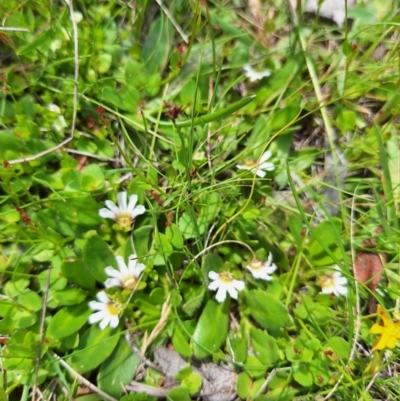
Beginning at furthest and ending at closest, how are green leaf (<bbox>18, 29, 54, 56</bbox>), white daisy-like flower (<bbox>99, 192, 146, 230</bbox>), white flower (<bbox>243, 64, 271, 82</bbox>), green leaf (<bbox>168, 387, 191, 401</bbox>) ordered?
white flower (<bbox>243, 64, 271, 82</bbox>), green leaf (<bbox>18, 29, 54, 56</bbox>), white daisy-like flower (<bbox>99, 192, 146, 230</bbox>), green leaf (<bbox>168, 387, 191, 401</bbox>)

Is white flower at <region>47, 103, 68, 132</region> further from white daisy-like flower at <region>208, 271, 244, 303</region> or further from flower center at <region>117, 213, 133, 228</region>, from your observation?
white daisy-like flower at <region>208, 271, 244, 303</region>

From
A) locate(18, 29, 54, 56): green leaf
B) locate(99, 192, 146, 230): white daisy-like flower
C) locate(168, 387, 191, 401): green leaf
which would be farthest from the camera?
locate(18, 29, 54, 56): green leaf

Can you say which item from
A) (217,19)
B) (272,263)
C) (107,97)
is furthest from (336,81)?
(107,97)

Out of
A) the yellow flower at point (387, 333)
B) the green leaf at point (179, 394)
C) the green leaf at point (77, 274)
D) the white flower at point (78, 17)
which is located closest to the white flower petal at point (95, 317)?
the green leaf at point (77, 274)

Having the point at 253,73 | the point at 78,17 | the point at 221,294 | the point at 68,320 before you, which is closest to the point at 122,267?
the point at 68,320

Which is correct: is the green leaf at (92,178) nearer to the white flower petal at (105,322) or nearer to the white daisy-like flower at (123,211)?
the white daisy-like flower at (123,211)

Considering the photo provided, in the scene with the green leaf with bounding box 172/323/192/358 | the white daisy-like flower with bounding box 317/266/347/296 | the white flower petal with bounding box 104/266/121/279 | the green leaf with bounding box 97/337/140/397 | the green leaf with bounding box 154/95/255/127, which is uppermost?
the green leaf with bounding box 154/95/255/127

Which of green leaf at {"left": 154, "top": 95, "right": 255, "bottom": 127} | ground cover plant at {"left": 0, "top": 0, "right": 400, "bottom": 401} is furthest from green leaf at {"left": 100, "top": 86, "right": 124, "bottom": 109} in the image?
green leaf at {"left": 154, "top": 95, "right": 255, "bottom": 127}
